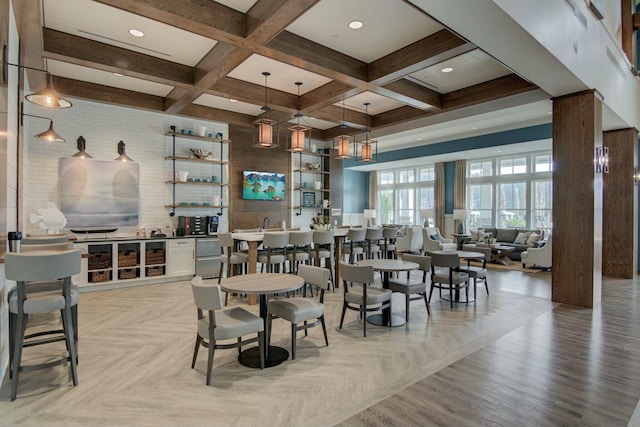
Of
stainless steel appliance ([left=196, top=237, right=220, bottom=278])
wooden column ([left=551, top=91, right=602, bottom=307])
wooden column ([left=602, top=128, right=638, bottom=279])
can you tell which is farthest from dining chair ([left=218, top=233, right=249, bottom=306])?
wooden column ([left=602, top=128, right=638, bottom=279])

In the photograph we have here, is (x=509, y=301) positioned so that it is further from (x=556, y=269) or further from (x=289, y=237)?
(x=289, y=237)

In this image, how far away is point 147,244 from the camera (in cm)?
638

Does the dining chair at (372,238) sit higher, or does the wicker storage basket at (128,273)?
the dining chair at (372,238)

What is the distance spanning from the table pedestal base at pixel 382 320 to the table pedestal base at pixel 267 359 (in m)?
1.32

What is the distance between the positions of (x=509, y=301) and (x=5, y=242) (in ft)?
19.6

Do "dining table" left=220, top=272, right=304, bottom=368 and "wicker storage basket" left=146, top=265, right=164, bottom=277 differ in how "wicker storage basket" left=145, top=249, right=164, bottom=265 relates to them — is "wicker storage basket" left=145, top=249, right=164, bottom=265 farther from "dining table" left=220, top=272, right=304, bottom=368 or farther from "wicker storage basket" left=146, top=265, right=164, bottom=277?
"dining table" left=220, top=272, right=304, bottom=368

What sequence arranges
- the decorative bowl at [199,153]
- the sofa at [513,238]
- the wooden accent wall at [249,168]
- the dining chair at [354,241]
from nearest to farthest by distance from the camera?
the dining chair at [354,241] → the decorative bowl at [199,153] → the wooden accent wall at [249,168] → the sofa at [513,238]

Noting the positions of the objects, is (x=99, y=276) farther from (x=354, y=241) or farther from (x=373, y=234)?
(x=373, y=234)

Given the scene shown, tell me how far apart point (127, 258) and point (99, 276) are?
0.48 meters

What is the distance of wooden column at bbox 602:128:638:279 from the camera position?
6.78 metres

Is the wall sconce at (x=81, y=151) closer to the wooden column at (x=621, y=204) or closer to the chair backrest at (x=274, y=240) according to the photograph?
the chair backrest at (x=274, y=240)

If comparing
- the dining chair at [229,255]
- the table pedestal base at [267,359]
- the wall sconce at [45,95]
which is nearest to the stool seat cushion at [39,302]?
the table pedestal base at [267,359]

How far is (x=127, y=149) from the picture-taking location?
633 centimetres

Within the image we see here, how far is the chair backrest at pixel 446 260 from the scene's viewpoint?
191 inches
